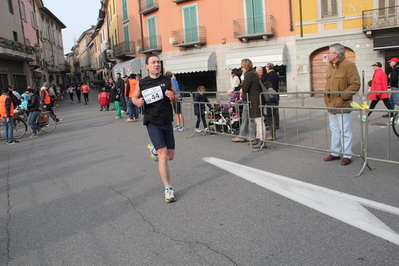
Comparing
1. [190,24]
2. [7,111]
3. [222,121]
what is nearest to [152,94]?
[222,121]

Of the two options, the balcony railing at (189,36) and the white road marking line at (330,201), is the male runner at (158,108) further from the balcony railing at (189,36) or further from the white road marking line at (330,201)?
the balcony railing at (189,36)

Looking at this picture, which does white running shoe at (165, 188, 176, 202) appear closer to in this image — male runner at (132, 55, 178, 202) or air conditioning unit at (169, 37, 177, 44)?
male runner at (132, 55, 178, 202)

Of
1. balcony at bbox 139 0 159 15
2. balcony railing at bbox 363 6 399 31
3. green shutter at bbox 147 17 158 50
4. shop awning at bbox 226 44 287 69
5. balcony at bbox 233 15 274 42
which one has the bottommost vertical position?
shop awning at bbox 226 44 287 69

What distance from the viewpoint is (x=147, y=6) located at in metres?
29.9

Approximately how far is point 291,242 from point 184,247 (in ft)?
3.26

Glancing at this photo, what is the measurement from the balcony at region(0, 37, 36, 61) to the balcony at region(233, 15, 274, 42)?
1580 centimetres

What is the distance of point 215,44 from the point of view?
25922 millimetres

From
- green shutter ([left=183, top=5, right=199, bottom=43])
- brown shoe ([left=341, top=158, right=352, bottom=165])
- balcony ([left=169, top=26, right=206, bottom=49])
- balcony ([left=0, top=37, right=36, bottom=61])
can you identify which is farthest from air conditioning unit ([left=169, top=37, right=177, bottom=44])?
brown shoe ([left=341, top=158, right=352, bottom=165])

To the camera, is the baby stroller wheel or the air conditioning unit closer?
the baby stroller wheel

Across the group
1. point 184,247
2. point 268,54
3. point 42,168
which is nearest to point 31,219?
point 184,247

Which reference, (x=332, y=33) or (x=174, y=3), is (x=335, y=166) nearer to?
(x=332, y=33)

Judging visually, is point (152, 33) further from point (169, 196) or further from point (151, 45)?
point (169, 196)

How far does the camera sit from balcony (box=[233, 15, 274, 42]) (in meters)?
22.8

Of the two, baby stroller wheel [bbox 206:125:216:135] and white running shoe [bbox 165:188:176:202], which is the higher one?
baby stroller wheel [bbox 206:125:216:135]
